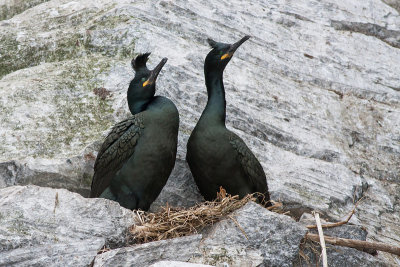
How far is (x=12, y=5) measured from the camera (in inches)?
352

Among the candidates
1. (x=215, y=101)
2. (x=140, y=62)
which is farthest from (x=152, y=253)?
(x=140, y=62)

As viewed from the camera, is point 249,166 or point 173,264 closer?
point 173,264

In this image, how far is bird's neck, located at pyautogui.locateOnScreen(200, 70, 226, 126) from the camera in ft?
20.9

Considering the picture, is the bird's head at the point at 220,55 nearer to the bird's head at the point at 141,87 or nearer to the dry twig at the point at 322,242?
the bird's head at the point at 141,87

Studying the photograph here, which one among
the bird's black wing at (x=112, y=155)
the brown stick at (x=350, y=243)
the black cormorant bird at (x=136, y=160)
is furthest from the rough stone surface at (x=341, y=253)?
the bird's black wing at (x=112, y=155)

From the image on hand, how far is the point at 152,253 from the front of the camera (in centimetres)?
484

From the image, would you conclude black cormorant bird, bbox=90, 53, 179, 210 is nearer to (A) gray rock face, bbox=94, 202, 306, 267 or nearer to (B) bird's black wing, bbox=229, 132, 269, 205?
(B) bird's black wing, bbox=229, 132, 269, 205

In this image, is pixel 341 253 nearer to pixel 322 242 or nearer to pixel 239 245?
pixel 322 242

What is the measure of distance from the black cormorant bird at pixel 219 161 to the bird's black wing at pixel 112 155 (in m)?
0.63

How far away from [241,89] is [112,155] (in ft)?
7.00

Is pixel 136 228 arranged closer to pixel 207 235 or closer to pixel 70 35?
pixel 207 235

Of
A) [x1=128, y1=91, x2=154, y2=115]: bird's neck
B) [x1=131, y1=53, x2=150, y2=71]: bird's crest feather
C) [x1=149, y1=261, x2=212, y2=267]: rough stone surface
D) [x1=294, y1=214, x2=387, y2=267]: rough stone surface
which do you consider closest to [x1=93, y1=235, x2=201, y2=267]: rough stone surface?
[x1=149, y1=261, x2=212, y2=267]: rough stone surface

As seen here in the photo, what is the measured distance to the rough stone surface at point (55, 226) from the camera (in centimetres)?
467

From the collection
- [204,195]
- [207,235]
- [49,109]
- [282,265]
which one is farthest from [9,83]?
[282,265]
